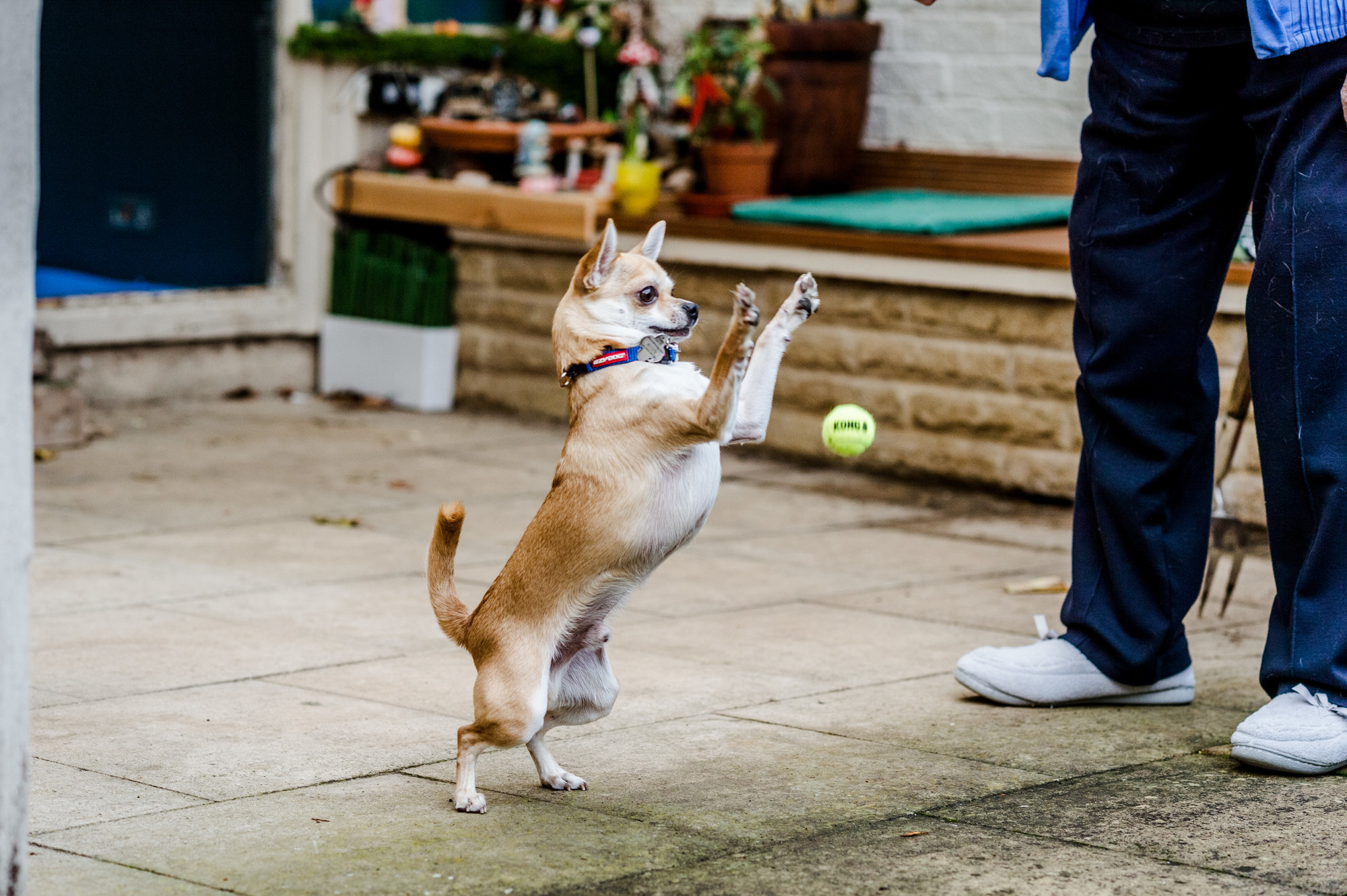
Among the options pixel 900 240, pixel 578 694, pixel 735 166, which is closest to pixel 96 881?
pixel 578 694

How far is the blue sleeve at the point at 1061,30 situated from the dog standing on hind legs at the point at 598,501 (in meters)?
0.97

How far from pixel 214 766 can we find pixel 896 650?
5.61 ft

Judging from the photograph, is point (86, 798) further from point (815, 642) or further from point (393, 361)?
point (393, 361)

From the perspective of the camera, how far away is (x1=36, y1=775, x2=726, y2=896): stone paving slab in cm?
257

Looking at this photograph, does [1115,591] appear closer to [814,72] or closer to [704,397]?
[704,397]

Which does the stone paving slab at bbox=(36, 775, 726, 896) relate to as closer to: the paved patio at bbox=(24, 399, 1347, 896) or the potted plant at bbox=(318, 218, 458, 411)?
→ the paved patio at bbox=(24, 399, 1347, 896)

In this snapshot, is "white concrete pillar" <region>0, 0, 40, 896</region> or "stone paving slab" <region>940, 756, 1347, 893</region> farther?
"stone paving slab" <region>940, 756, 1347, 893</region>

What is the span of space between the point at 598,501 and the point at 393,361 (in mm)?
5449

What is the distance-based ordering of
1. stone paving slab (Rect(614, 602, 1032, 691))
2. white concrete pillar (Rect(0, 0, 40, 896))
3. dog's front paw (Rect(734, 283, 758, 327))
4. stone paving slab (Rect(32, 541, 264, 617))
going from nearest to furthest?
white concrete pillar (Rect(0, 0, 40, 896)) → dog's front paw (Rect(734, 283, 758, 327)) → stone paving slab (Rect(614, 602, 1032, 691)) → stone paving slab (Rect(32, 541, 264, 617))

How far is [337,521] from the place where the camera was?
5695 mm

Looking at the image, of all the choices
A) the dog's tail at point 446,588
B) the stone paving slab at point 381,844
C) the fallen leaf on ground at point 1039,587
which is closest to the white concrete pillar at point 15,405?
the stone paving slab at point 381,844

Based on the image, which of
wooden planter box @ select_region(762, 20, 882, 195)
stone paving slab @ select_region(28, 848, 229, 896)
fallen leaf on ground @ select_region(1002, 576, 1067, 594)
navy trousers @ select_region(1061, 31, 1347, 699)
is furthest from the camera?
wooden planter box @ select_region(762, 20, 882, 195)

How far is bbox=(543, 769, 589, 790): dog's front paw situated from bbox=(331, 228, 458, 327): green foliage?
17.5ft

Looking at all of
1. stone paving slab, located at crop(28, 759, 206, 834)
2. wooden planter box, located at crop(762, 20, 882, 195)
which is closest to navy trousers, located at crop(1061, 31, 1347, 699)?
stone paving slab, located at crop(28, 759, 206, 834)
